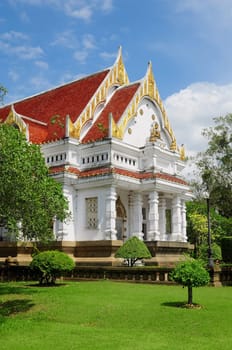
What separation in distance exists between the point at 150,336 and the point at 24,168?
7.55m

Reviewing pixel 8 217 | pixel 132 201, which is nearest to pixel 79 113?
pixel 132 201

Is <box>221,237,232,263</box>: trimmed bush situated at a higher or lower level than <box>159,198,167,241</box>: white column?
lower

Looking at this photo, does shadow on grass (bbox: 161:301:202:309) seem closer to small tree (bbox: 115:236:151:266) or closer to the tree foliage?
small tree (bbox: 115:236:151:266)

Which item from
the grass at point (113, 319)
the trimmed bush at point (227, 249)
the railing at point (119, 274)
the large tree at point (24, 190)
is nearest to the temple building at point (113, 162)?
the trimmed bush at point (227, 249)

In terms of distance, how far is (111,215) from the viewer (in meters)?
26.3

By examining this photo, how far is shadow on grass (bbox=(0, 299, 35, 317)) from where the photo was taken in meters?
13.4

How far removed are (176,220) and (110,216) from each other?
5.74m

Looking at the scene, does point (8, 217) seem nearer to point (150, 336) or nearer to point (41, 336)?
point (41, 336)

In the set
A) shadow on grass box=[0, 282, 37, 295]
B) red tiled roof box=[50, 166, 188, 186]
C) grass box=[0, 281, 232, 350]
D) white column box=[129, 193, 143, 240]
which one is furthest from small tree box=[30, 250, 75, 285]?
white column box=[129, 193, 143, 240]

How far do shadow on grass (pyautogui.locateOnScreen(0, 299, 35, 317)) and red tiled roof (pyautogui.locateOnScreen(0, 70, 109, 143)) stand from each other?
16131 mm

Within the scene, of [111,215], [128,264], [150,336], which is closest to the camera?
[150,336]

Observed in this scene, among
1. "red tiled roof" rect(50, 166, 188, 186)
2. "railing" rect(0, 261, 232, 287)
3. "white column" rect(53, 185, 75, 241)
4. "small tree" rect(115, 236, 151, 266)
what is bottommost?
"railing" rect(0, 261, 232, 287)

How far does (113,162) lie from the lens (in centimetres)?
2770

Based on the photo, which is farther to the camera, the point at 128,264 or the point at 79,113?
the point at 79,113
